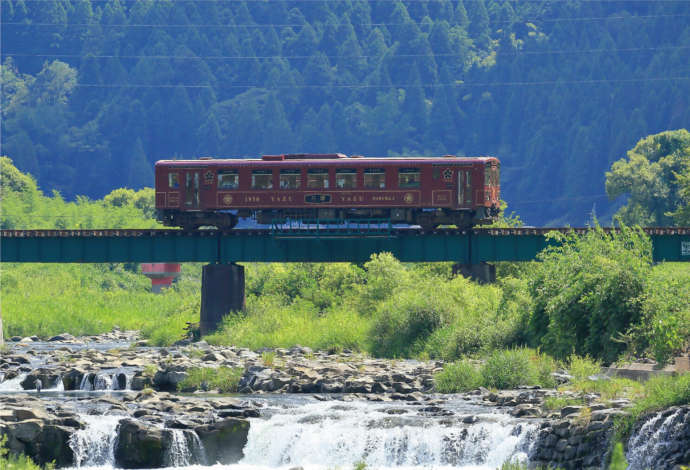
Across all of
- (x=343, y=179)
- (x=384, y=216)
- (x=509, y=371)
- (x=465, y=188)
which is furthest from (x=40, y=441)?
(x=465, y=188)

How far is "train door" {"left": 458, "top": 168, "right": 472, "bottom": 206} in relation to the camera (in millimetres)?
63188

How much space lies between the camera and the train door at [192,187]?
6488 centimetres

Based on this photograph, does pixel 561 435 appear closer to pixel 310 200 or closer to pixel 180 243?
pixel 310 200

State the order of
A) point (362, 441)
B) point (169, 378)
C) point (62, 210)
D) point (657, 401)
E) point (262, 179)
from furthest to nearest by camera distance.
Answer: point (62, 210), point (262, 179), point (169, 378), point (362, 441), point (657, 401)

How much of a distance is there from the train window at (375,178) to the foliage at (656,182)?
165ft

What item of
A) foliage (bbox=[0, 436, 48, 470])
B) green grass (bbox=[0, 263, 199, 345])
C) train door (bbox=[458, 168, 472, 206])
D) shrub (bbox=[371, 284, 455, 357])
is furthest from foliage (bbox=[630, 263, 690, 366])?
green grass (bbox=[0, 263, 199, 345])

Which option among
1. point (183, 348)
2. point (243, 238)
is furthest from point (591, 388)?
point (243, 238)

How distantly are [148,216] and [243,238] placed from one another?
72532mm

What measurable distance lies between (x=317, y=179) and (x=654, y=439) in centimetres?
3687

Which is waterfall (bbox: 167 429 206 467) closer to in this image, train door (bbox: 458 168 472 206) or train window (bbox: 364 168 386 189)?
train window (bbox: 364 168 386 189)

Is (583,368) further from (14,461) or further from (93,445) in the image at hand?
(14,461)

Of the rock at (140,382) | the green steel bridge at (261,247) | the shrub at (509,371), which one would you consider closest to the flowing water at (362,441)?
the shrub at (509,371)

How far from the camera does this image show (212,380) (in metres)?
44.9

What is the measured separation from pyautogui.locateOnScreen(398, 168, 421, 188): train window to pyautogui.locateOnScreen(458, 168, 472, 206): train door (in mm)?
2242
